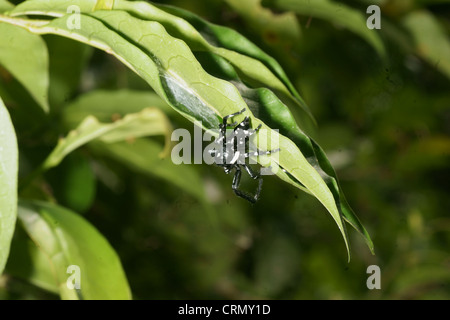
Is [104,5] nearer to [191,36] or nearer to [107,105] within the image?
[191,36]

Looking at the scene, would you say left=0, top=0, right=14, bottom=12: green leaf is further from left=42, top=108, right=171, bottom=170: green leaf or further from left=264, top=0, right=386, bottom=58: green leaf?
left=264, top=0, right=386, bottom=58: green leaf

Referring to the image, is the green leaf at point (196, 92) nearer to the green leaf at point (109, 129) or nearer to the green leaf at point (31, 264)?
the green leaf at point (109, 129)

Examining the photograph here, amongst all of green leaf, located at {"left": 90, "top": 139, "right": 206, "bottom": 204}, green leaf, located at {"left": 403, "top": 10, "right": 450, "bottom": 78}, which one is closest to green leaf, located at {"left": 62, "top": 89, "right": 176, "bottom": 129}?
green leaf, located at {"left": 90, "top": 139, "right": 206, "bottom": 204}

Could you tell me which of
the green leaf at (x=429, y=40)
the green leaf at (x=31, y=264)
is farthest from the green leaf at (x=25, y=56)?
the green leaf at (x=429, y=40)

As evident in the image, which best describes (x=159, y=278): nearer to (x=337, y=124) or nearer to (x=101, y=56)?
(x=101, y=56)

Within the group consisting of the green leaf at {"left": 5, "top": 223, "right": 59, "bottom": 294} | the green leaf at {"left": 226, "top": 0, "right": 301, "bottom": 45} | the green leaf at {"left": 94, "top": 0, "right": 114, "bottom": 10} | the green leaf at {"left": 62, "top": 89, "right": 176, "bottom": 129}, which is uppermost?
the green leaf at {"left": 226, "top": 0, "right": 301, "bottom": 45}

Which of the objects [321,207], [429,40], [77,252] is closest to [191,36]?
[77,252]
